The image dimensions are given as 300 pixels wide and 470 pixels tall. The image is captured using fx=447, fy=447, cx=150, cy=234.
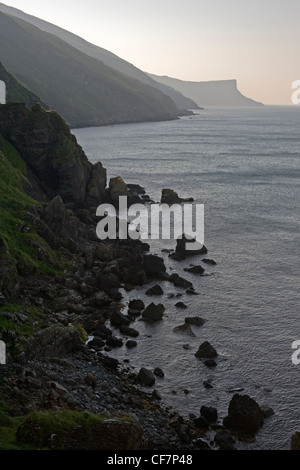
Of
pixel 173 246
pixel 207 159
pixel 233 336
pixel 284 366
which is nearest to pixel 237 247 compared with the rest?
pixel 173 246

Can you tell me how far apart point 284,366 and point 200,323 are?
9264 millimetres

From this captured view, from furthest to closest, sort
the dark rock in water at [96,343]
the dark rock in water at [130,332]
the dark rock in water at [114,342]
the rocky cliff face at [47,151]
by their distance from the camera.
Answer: the rocky cliff face at [47,151] → the dark rock in water at [130,332] → the dark rock in water at [114,342] → the dark rock in water at [96,343]

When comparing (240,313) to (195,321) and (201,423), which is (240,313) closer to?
(195,321)

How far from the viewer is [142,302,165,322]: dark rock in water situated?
43500 mm

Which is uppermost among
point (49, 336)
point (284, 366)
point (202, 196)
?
point (202, 196)

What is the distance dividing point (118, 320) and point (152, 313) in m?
3.65

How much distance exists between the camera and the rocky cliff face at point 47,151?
235ft

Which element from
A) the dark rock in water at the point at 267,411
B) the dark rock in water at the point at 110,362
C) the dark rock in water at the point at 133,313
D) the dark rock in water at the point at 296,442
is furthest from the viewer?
the dark rock in water at the point at 133,313

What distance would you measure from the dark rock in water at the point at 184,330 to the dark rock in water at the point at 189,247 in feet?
65.8

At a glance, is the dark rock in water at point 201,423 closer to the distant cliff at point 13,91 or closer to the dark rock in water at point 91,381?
the dark rock in water at point 91,381

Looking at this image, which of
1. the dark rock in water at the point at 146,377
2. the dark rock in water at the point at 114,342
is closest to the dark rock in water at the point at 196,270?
the dark rock in water at the point at 114,342

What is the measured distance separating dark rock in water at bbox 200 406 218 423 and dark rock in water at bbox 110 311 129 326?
548 inches

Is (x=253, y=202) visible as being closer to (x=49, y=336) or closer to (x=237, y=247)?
(x=237, y=247)

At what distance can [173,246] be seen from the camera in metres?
65.6
